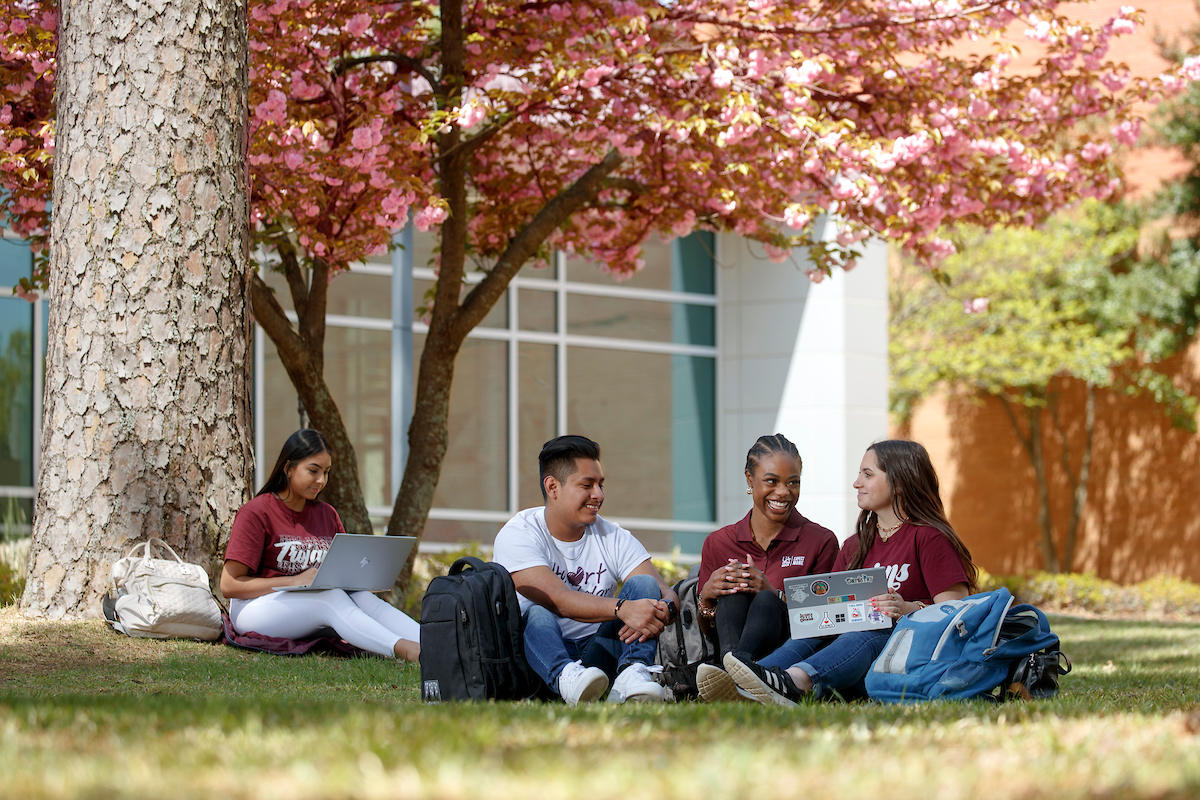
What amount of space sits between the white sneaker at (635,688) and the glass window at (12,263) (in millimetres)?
10031

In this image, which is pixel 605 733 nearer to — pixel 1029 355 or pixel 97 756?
pixel 97 756

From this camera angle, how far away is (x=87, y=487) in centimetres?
721

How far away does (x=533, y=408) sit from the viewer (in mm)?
16453

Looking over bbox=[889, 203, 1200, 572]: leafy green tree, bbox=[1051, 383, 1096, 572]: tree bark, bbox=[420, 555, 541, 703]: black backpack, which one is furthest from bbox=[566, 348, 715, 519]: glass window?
bbox=[420, 555, 541, 703]: black backpack

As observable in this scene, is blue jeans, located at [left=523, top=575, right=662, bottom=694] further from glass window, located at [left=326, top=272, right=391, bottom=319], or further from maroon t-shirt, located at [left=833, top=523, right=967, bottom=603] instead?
glass window, located at [left=326, top=272, right=391, bottom=319]

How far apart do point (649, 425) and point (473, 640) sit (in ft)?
40.2

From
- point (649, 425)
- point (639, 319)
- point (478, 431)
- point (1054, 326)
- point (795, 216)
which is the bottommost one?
point (478, 431)

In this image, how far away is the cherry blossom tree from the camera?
8.75m

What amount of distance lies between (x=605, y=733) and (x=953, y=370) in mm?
20507

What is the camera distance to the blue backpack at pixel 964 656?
5027 millimetres

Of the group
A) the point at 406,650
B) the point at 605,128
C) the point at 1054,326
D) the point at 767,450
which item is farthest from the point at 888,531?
the point at 1054,326

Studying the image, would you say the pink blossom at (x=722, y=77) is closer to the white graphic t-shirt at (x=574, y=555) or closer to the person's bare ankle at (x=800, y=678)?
the white graphic t-shirt at (x=574, y=555)

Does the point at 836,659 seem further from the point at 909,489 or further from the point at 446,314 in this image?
the point at 446,314

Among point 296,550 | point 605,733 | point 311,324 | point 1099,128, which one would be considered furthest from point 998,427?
point 605,733
